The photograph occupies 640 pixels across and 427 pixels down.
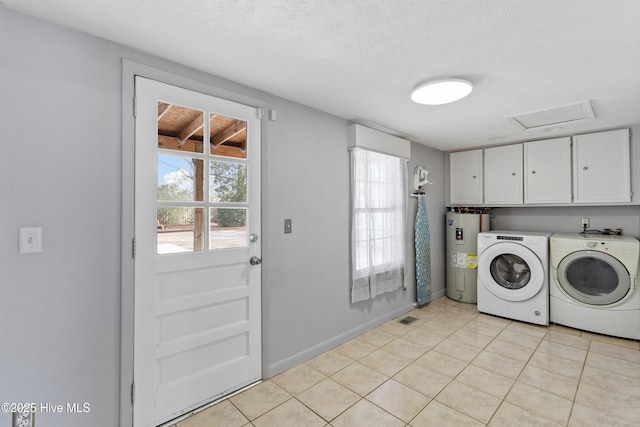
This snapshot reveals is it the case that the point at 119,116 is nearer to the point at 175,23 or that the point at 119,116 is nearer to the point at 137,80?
the point at 137,80

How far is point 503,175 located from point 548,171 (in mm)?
484

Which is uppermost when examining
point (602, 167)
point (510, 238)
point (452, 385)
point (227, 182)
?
point (602, 167)

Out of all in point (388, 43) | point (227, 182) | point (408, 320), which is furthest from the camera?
point (408, 320)

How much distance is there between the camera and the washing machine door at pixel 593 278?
9.63 feet

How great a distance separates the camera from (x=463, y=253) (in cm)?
413

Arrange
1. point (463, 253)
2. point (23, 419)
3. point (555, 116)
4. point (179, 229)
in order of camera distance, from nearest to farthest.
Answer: point (23, 419)
point (179, 229)
point (555, 116)
point (463, 253)

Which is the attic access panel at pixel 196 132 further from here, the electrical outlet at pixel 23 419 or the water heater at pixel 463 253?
the water heater at pixel 463 253

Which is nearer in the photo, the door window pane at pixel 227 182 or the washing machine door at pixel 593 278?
the door window pane at pixel 227 182

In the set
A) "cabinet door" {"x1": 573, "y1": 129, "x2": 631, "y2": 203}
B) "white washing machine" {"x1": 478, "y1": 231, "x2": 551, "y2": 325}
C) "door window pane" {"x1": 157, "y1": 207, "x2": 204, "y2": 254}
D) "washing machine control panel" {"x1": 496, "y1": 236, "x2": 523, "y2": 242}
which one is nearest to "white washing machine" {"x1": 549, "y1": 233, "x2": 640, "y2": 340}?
"white washing machine" {"x1": 478, "y1": 231, "x2": 551, "y2": 325}

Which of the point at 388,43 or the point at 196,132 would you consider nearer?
the point at 388,43

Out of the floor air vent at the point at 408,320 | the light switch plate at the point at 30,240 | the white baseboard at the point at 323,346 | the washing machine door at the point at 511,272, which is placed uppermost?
the light switch plate at the point at 30,240

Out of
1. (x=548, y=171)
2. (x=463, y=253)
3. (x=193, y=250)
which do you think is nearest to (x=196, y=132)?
(x=193, y=250)

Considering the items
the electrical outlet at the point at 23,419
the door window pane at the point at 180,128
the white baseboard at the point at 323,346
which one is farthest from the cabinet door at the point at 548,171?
the electrical outlet at the point at 23,419

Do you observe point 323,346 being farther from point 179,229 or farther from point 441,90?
point 441,90
